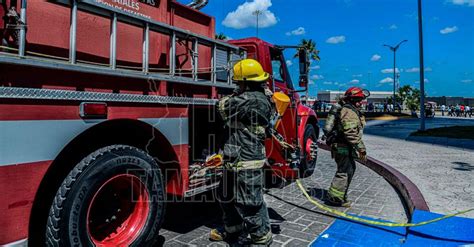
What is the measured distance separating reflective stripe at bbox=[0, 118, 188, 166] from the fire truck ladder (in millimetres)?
406

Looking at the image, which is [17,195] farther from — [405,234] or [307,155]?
[307,155]

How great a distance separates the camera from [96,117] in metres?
2.79

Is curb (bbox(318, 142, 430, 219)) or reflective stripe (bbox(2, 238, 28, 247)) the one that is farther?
curb (bbox(318, 142, 430, 219))

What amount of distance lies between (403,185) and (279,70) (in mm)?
3003

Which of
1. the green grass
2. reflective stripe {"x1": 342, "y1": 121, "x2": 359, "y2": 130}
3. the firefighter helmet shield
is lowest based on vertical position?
the green grass

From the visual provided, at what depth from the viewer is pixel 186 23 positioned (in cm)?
444

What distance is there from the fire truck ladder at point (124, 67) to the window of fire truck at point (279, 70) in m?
1.51

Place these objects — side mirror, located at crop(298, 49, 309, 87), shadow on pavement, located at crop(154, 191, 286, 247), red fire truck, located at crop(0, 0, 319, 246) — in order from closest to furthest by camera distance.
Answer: red fire truck, located at crop(0, 0, 319, 246)
shadow on pavement, located at crop(154, 191, 286, 247)
side mirror, located at crop(298, 49, 309, 87)

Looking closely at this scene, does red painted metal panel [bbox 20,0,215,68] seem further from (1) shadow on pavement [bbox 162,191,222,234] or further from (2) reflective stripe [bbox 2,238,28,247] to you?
(1) shadow on pavement [bbox 162,191,222,234]

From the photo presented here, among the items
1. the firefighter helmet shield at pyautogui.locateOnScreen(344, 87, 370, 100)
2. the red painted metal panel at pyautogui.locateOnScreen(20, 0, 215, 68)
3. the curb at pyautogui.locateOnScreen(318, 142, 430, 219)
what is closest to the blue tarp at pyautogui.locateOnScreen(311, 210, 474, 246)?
the curb at pyautogui.locateOnScreen(318, 142, 430, 219)

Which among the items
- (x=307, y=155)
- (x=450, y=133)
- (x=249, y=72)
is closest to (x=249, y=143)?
(x=249, y=72)

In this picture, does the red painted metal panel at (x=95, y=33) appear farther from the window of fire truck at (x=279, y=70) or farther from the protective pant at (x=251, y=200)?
the window of fire truck at (x=279, y=70)

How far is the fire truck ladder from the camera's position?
2410mm

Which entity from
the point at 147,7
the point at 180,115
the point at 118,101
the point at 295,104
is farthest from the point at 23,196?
the point at 295,104
